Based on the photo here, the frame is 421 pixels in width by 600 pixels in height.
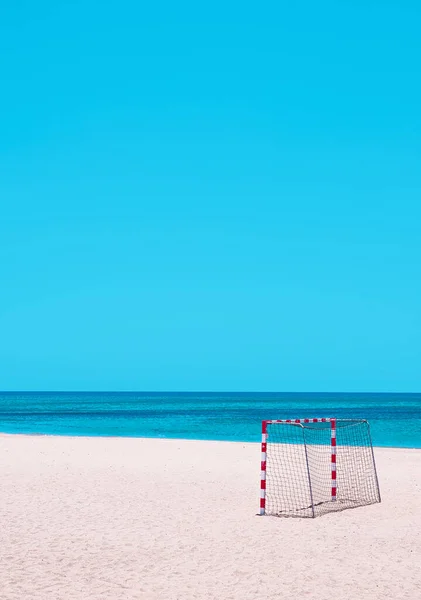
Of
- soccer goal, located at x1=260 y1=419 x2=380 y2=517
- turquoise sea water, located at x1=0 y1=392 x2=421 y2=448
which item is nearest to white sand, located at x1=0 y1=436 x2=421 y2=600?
soccer goal, located at x1=260 y1=419 x2=380 y2=517

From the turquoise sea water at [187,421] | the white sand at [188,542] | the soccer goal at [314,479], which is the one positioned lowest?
the white sand at [188,542]

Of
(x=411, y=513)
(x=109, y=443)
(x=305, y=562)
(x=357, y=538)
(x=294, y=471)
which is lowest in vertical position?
(x=305, y=562)

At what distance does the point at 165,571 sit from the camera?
8680mm

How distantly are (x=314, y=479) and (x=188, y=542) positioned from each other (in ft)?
29.2

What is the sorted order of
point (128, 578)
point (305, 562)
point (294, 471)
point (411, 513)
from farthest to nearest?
point (294, 471) → point (411, 513) → point (305, 562) → point (128, 578)

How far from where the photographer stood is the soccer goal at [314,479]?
13555 millimetres

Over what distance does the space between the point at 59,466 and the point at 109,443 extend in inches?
424

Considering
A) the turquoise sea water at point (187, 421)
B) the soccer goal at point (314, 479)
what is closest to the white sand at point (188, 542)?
the soccer goal at point (314, 479)

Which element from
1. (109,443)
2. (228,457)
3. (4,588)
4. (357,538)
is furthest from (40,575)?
(109,443)

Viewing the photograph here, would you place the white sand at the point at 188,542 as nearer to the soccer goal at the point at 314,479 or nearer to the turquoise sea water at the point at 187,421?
the soccer goal at the point at 314,479

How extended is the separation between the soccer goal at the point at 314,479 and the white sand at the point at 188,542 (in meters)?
0.43

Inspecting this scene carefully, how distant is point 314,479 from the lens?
18.8m

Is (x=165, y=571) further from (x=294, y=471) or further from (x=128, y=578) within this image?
(x=294, y=471)

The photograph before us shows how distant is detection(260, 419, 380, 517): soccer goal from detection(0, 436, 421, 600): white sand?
43cm
